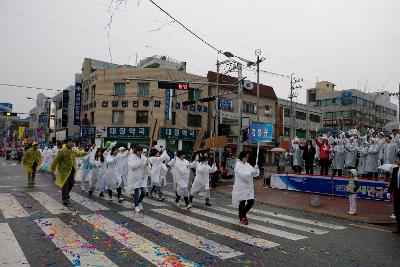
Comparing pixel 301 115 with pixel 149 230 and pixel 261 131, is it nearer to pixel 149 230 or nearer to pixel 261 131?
pixel 261 131

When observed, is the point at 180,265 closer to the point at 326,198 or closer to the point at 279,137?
the point at 326,198

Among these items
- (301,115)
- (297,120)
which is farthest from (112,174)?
(301,115)

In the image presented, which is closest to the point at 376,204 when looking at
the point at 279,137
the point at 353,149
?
the point at 353,149

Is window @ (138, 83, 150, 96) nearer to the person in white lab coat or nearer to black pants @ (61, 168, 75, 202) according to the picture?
the person in white lab coat

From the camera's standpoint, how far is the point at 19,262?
17.6 ft

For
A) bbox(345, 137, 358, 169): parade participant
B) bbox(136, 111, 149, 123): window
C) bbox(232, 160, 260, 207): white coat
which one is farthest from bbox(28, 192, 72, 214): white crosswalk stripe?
bbox(136, 111, 149, 123): window

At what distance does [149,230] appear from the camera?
7.70m

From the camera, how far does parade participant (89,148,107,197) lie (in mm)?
12660

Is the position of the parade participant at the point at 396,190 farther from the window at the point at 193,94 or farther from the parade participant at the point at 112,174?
the window at the point at 193,94

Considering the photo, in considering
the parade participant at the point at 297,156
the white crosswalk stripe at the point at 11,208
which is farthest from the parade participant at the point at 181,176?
the parade participant at the point at 297,156

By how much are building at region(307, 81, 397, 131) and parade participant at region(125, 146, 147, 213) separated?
49.1 metres

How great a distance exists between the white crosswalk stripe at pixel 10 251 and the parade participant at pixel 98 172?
5.44 meters

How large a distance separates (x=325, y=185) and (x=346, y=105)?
50.7m

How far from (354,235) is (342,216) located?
2.55m
